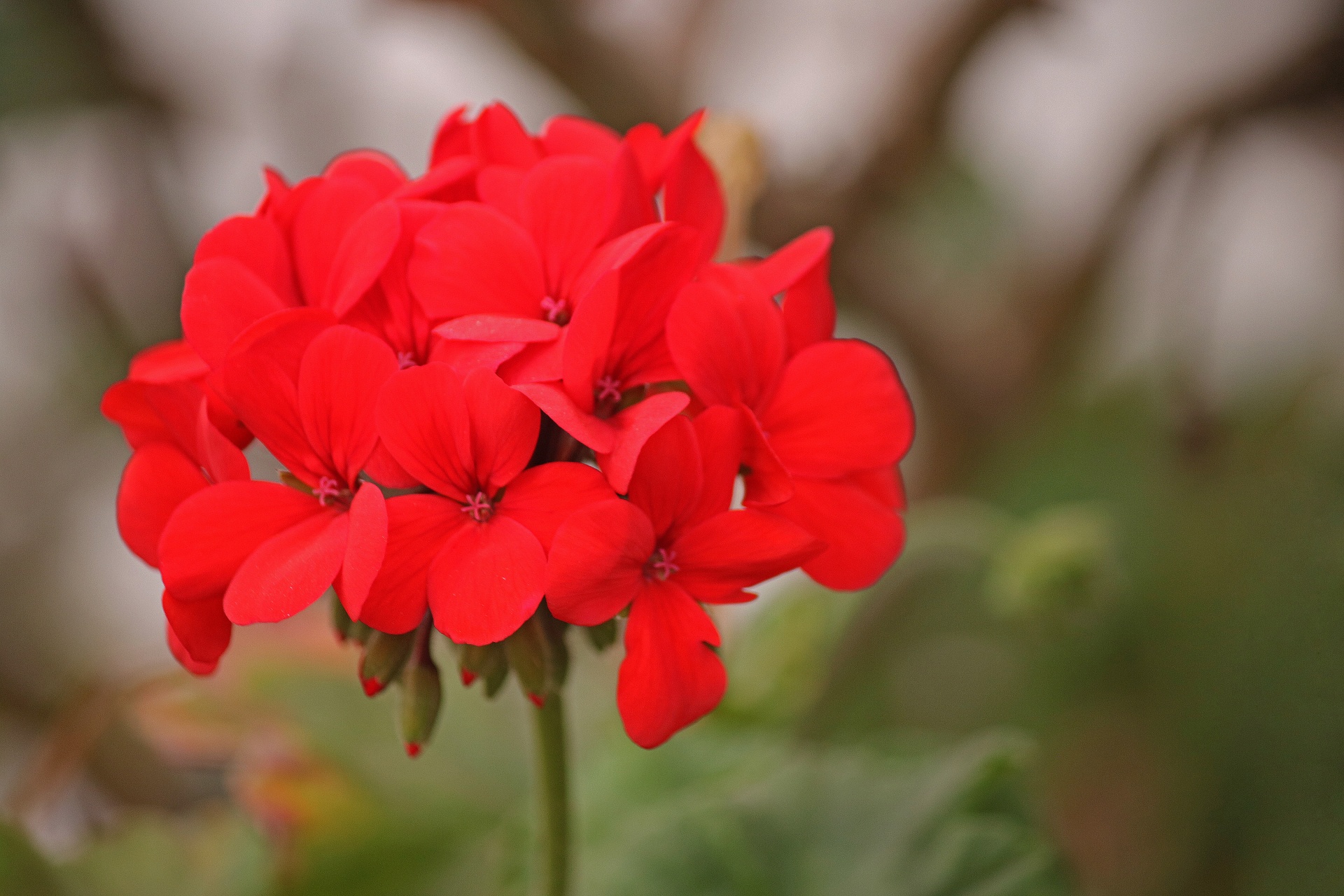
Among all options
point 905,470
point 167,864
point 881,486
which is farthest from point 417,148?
point 881,486

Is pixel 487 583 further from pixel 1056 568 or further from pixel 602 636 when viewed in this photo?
pixel 1056 568

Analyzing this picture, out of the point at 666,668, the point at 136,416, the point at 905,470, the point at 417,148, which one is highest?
the point at 417,148

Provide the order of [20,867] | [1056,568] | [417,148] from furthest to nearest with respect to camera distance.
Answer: [417,148] → [1056,568] → [20,867]

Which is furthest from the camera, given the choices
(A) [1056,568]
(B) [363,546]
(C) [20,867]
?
(A) [1056,568]

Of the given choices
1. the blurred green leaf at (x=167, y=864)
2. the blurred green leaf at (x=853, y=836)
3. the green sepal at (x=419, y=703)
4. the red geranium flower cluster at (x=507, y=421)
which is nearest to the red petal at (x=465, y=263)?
the red geranium flower cluster at (x=507, y=421)

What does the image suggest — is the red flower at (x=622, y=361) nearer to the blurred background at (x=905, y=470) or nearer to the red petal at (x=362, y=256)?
the red petal at (x=362, y=256)

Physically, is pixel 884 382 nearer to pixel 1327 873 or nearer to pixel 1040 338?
pixel 1327 873
